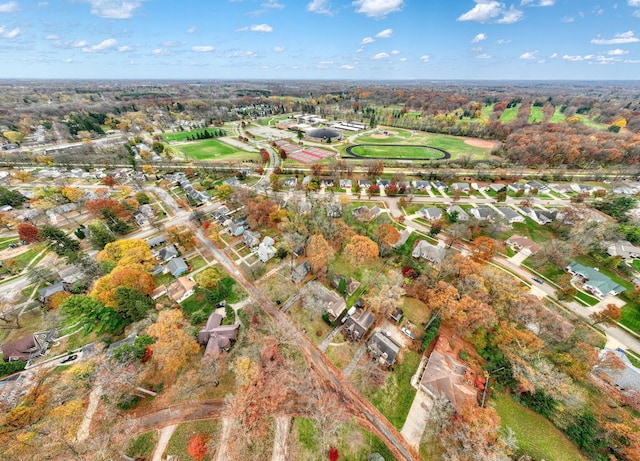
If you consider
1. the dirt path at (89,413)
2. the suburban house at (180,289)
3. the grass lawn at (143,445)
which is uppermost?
the suburban house at (180,289)

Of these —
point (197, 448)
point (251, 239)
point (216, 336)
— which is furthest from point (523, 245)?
point (197, 448)

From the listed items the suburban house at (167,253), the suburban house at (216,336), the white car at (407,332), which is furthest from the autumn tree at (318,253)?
the suburban house at (167,253)

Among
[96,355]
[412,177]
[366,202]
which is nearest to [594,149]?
[412,177]

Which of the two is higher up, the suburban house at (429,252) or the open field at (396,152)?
the open field at (396,152)

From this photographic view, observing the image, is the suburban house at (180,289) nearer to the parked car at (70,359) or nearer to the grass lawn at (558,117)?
the parked car at (70,359)

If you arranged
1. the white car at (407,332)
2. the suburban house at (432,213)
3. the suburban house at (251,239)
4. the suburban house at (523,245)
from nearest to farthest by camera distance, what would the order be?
the white car at (407,332) → the suburban house at (523,245) → the suburban house at (251,239) → the suburban house at (432,213)

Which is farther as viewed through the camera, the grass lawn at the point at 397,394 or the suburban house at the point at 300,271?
the suburban house at the point at 300,271

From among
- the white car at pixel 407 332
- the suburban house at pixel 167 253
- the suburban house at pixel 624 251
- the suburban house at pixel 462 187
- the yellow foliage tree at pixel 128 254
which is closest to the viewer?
the white car at pixel 407 332
